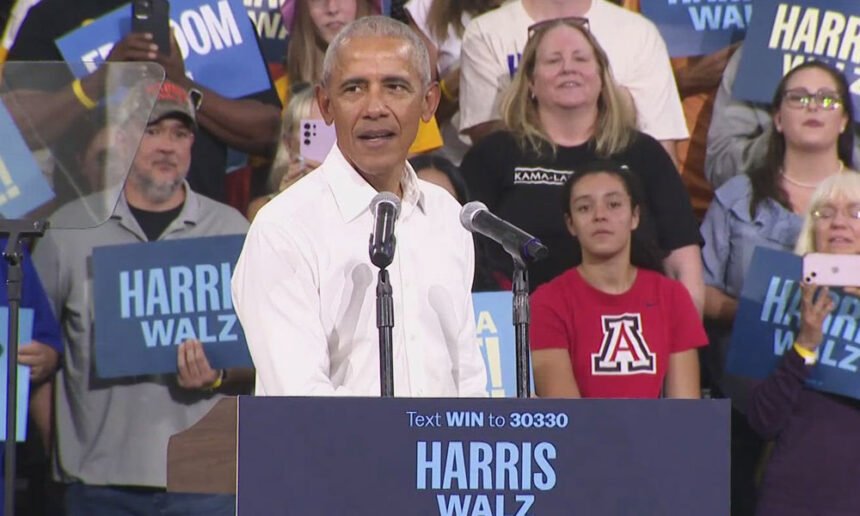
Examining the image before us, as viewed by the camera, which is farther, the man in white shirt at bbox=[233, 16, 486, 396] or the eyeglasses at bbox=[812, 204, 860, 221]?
the eyeglasses at bbox=[812, 204, 860, 221]

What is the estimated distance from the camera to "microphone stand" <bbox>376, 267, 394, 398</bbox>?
2.54 metres

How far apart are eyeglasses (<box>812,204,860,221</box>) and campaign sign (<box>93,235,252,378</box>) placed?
2.15m

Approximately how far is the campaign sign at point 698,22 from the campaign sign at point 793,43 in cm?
9

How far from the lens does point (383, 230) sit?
263 centimetres

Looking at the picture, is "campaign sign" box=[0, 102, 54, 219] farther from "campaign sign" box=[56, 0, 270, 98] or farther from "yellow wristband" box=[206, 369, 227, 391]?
"campaign sign" box=[56, 0, 270, 98]

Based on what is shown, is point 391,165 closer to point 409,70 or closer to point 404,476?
point 409,70

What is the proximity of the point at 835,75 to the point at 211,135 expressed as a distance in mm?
2419

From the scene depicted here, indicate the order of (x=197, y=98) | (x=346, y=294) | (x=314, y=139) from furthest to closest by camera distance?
1. (x=197, y=98)
2. (x=314, y=139)
3. (x=346, y=294)

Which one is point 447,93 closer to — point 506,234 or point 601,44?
point 601,44

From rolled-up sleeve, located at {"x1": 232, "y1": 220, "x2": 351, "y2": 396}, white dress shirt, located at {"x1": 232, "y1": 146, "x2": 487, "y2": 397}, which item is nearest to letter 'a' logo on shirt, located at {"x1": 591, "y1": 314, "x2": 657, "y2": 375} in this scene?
white dress shirt, located at {"x1": 232, "y1": 146, "x2": 487, "y2": 397}

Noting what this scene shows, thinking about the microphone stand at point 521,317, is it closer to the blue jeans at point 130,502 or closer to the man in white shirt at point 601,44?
the blue jeans at point 130,502

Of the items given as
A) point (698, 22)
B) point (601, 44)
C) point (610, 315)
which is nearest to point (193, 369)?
point (610, 315)

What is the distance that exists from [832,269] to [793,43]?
37.6 inches

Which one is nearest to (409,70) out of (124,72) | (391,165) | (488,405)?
(391,165)
